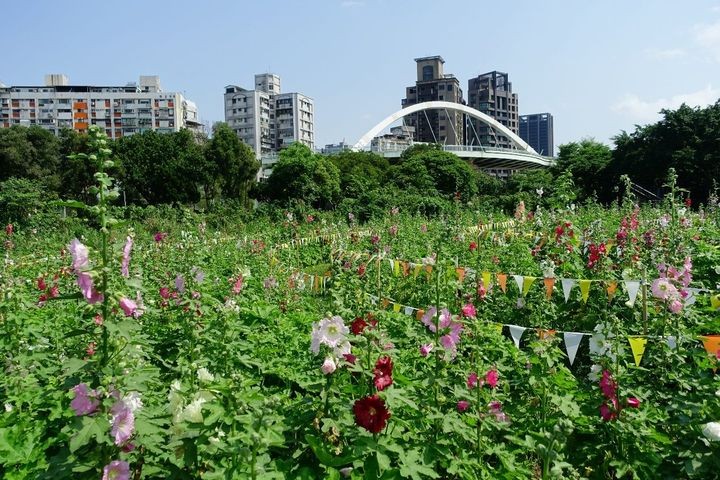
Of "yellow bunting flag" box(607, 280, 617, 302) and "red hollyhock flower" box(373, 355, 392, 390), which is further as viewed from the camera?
"yellow bunting flag" box(607, 280, 617, 302)

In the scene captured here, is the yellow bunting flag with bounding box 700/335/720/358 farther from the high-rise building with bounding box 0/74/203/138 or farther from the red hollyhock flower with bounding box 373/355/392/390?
the high-rise building with bounding box 0/74/203/138

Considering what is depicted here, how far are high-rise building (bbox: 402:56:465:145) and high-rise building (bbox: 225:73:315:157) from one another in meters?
36.9

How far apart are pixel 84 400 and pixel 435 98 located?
5607 inches

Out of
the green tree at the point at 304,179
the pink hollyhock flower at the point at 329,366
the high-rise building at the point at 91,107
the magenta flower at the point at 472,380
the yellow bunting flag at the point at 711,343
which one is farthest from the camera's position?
the high-rise building at the point at 91,107

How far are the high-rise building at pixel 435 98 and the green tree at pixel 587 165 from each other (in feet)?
271

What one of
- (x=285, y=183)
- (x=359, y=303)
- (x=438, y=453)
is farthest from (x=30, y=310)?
(x=285, y=183)

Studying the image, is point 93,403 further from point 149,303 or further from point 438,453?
point 149,303

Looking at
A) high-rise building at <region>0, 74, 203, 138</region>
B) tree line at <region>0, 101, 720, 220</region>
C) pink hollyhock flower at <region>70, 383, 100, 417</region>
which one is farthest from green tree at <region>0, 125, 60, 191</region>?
high-rise building at <region>0, 74, 203, 138</region>

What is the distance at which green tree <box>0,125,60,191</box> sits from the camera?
3897 centimetres

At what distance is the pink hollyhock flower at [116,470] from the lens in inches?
82.0

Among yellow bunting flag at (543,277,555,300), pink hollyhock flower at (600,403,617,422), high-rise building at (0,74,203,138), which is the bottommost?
pink hollyhock flower at (600,403,617,422)

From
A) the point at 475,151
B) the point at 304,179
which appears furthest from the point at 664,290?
the point at 475,151

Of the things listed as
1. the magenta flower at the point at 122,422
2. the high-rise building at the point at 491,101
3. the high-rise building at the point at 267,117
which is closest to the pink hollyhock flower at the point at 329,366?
the magenta flower at the point at 122,422

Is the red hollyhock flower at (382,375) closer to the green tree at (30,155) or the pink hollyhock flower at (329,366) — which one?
the pink hollyhock flower at (329,366)
